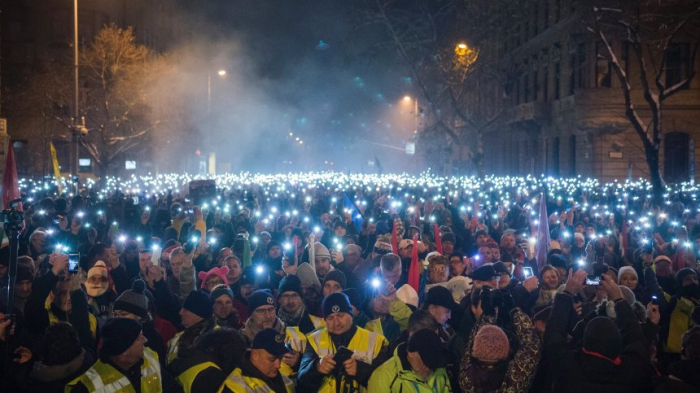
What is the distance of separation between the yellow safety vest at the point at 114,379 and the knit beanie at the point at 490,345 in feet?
6.83

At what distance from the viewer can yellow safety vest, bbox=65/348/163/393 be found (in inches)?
188

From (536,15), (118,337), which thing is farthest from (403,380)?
(536,15)

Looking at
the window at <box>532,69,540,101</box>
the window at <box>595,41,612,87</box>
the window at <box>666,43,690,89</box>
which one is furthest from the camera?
the window at <box>532,69,540,101</box>

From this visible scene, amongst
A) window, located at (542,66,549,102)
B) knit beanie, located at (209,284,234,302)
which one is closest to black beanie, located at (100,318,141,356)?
knit beanie, located at (209,284,234,302)

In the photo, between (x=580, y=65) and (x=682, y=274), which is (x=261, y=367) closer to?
(x=682, y=274)

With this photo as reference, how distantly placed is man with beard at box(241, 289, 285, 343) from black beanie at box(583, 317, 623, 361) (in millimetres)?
2462

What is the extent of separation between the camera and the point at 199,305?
6391 mm

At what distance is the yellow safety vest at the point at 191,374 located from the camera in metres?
5.23

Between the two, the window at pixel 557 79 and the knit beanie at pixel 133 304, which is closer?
the knit beanie at pixel 133 304

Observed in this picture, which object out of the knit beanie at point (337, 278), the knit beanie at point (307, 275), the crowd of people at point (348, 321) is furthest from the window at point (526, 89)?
the knit beanie at point (337, 278)

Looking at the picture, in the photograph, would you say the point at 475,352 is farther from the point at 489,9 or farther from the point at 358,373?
the point at 489,9

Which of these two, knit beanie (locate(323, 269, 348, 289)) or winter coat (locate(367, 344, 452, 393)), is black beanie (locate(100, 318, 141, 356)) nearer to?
winter coat (locate(367, 344, 452, 393))

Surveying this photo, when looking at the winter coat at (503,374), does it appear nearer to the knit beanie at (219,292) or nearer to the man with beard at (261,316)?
the man with beard at (261,316)

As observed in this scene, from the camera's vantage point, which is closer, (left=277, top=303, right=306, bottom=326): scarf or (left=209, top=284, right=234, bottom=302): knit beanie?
(left=209, top=284, right=234, bottom=302): knit beanie
